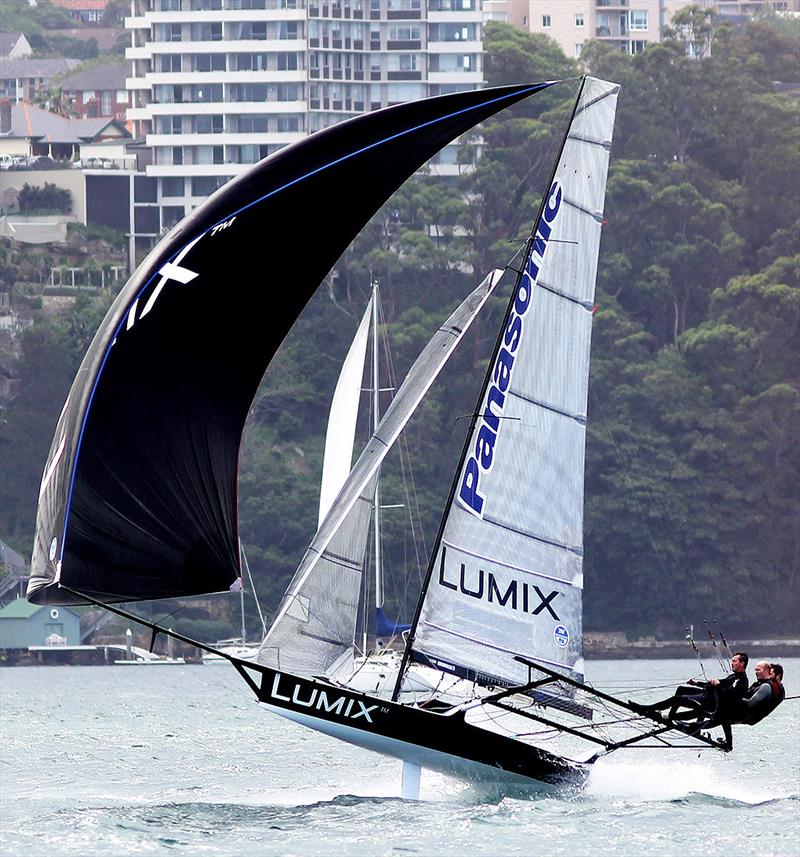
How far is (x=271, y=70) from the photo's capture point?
83.4m

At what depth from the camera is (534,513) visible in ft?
54.1

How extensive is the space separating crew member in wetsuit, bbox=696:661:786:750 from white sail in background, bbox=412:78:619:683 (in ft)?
4.33

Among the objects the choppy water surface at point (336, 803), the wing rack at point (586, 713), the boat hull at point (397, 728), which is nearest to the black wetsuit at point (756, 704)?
the wing rack at point (586, 713)

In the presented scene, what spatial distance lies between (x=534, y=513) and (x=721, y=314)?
53.0m

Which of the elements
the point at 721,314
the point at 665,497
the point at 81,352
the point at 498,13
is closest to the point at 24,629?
the point at 81,352

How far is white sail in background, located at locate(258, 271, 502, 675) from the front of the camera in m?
17.4

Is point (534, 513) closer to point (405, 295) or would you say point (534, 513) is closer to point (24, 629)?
point (24, 629)

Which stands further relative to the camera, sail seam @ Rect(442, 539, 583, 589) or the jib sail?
sail seam @ Rect(442, 539, 583, 589)

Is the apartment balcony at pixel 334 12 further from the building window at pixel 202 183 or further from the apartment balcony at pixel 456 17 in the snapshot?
the building window at pixel 202 183

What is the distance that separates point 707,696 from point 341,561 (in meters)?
3.88

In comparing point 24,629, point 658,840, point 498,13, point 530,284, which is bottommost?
point 24,629

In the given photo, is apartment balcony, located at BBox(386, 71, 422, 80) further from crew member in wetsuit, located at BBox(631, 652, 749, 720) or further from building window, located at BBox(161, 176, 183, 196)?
crew member in wetsuit, located at BBox(631, 652, 749, 720)

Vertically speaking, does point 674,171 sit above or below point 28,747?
above

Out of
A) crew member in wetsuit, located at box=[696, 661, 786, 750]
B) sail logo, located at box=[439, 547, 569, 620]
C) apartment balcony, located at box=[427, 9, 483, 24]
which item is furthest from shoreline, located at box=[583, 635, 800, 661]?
crew member in wetsuit, located at box=[696, 661, 786, 750]
